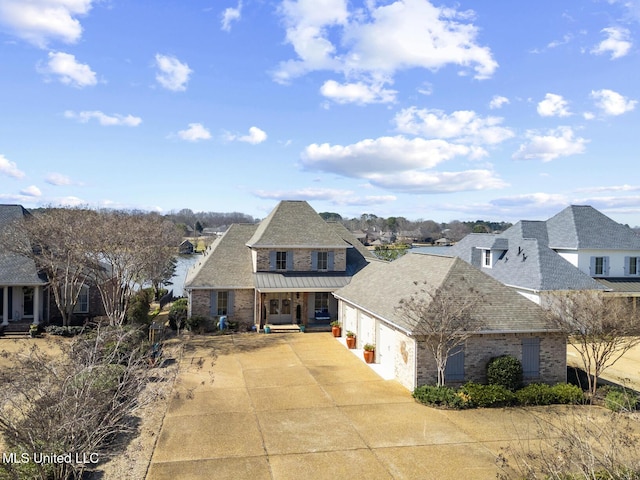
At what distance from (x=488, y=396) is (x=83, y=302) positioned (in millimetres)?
27758

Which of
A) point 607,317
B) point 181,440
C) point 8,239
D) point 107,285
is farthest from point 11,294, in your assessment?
point 607,317

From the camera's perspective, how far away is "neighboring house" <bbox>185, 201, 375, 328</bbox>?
100ft

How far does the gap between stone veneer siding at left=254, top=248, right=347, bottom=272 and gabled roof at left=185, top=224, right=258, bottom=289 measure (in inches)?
47.5

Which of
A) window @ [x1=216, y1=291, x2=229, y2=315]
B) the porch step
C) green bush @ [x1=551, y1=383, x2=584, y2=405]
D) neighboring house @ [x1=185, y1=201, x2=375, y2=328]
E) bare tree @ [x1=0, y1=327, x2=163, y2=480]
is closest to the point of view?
bare tree @ [x1=0, y1=327, x2=163, y2=480]

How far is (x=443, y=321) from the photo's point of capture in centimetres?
1720

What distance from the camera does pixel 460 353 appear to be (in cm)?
1830

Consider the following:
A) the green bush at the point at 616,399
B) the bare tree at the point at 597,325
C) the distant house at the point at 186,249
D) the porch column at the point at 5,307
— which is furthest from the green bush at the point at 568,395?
the distant house at the point at 186,249

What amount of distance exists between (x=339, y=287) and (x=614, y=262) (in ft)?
70.9

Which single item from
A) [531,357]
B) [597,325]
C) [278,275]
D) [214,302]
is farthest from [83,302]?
[597,325]

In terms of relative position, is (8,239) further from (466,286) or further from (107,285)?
(466,286)

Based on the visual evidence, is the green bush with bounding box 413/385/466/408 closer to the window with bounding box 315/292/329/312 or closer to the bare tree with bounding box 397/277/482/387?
the bare tree with bounding box 397/277/482/387

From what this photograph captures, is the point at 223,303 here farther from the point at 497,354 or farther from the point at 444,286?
the point at 497,354

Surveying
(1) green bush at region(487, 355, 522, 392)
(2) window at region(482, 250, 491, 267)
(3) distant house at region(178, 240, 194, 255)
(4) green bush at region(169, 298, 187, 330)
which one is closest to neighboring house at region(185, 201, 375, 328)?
(4) green bush at region(169, 298, 187, 330)

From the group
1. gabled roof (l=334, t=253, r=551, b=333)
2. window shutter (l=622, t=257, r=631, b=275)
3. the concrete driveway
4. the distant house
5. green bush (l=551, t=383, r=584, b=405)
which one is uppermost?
the distant house
